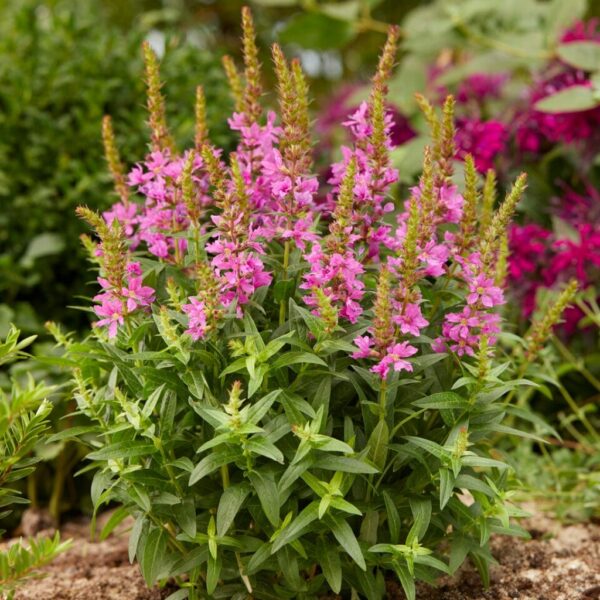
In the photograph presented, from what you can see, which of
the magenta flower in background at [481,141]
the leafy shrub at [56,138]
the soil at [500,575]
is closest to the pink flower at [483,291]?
the soil at [500,575]

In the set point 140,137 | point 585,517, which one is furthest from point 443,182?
point 140,137

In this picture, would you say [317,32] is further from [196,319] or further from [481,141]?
[196,319]

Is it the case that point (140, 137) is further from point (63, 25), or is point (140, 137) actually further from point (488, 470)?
point (488, 470)

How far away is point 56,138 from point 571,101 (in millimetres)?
1862

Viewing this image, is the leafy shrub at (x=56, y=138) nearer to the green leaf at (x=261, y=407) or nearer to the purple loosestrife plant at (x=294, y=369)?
the purple loosestrife plant at (x=294, y=369)

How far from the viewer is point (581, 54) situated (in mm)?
3195

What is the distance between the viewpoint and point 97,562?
2.35 meters

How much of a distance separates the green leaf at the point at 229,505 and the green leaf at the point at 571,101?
6.35 feet

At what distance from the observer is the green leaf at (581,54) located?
3172 millimetres

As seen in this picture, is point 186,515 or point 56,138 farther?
point 56,138

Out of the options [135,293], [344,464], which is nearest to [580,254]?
[344,464]

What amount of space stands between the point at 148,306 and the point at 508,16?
274 cm

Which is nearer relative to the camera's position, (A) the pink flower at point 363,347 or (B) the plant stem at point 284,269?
(A) the pink flower at point 363,347

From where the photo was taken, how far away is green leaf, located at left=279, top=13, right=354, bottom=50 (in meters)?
4.20
